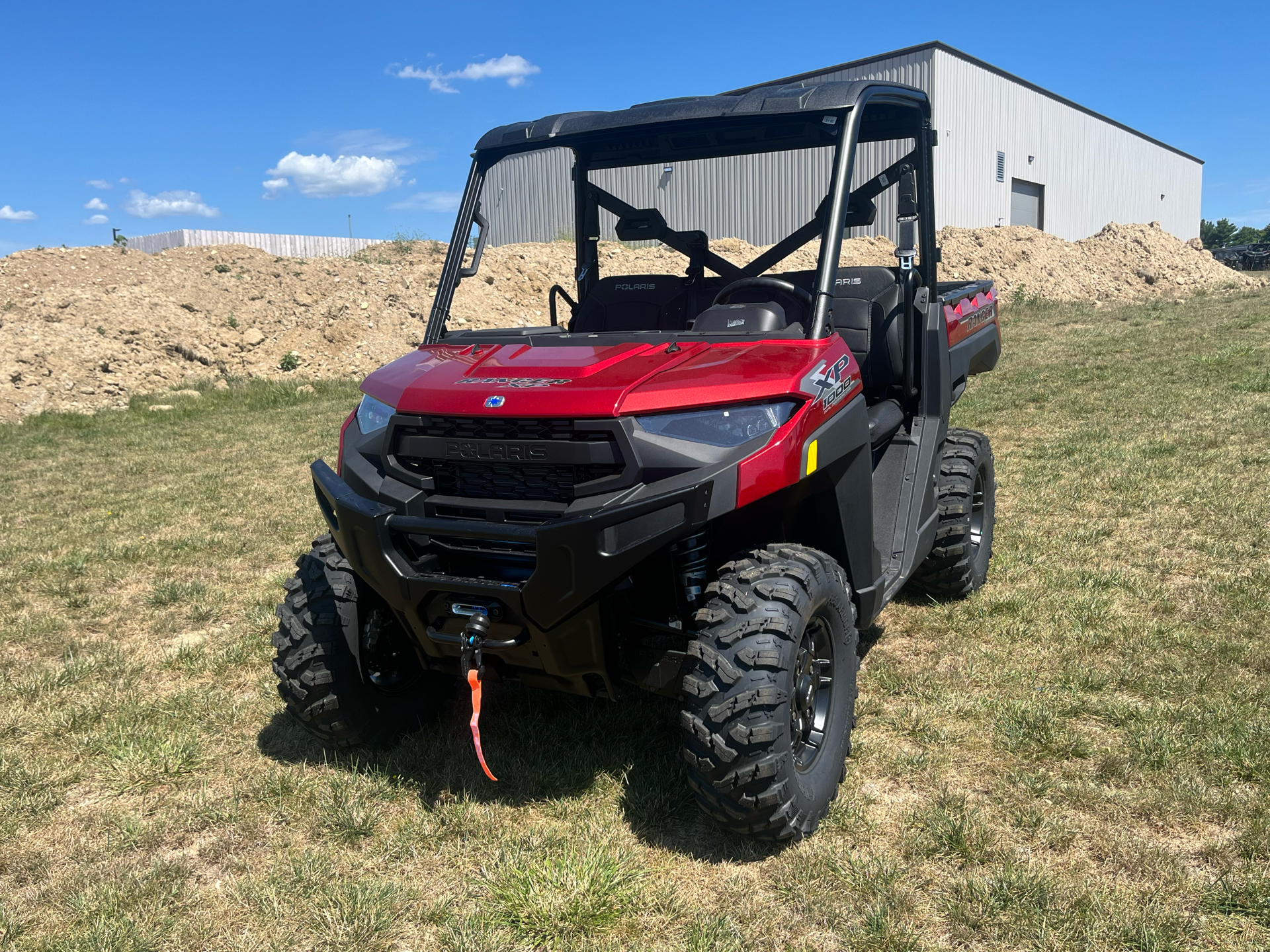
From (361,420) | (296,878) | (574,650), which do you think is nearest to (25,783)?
(296,878)

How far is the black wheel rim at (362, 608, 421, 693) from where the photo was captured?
350 cm

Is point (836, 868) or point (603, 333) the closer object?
point (836, 868)

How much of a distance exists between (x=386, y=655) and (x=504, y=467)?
111 cm

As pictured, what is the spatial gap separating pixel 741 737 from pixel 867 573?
931 mm

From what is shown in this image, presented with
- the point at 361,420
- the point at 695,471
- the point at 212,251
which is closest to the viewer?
the point at 695,471

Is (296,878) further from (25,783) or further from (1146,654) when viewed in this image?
(1146,654)

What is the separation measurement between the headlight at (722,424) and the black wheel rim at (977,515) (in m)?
2.61

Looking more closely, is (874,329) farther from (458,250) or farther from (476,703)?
(476,703)

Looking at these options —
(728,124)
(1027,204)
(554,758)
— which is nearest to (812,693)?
(554,758)

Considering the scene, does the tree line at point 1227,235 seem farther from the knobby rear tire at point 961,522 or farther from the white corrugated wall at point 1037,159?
the knobby rear tire at point 961,522

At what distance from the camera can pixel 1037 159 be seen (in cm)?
3100

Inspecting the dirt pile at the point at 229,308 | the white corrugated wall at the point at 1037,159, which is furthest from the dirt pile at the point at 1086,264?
the white corrugated wall at the point at 1037,159

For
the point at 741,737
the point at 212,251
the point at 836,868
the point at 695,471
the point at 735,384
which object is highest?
the point at 212,251

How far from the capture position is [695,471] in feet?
8.74
